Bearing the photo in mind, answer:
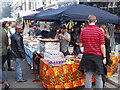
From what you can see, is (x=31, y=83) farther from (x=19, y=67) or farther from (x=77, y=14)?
(x=77, y=14)

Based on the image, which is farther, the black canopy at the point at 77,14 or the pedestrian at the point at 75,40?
the pedestrian at the point at 75,40

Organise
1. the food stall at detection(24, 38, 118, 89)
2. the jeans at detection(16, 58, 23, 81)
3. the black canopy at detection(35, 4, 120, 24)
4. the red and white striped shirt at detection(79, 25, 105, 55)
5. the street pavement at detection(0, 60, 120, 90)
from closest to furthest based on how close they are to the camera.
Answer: the red and white striped shirt at detection(79, 25, 105, 55), the food stall at detection(24, 38, 118, 89), the street pavement at detection(0, 60, 120, 90), the black canopy at detection(35, 4, 120, 24), the jeans at detection(16, 58, 23, 81)

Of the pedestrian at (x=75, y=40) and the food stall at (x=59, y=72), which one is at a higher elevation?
the pedestrian at (x=75, y=40)

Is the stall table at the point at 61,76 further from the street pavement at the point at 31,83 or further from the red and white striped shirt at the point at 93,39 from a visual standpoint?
the red and white striped shirt at the point at 93,39

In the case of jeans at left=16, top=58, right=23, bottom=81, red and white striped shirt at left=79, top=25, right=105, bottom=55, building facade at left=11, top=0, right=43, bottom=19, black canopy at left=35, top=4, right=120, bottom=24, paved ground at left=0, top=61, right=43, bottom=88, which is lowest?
paved ground at left=0, top=61, right=43, bottom=88

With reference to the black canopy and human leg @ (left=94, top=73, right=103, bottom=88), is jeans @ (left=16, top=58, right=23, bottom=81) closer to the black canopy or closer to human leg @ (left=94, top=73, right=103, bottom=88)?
the black canopy

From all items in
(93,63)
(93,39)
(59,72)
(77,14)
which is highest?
(77,14)

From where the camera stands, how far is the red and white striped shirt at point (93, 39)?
3645 mm

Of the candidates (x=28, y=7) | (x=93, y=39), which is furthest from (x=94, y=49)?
(x=28, y=7)

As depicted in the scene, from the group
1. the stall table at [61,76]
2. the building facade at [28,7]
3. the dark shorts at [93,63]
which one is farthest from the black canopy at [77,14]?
the building facade at [28,7]

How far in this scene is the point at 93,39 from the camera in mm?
3670

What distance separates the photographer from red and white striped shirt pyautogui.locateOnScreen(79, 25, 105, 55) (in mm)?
3645

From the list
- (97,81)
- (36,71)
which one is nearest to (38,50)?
(36,71)

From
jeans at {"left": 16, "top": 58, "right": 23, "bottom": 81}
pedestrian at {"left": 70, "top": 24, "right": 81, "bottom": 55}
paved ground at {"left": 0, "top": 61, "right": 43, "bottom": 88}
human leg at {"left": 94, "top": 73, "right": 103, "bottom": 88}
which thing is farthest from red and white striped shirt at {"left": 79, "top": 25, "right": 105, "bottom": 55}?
pedestrian at {"left": 70, "top": 24, "right": 81, "bottom": 55}
